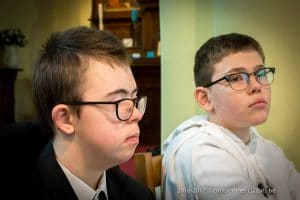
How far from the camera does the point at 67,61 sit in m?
0.73

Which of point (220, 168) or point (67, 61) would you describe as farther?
point (220, 168)

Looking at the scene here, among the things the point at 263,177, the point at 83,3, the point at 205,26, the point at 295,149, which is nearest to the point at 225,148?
the point at 263,177

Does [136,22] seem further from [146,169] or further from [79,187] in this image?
[79,187]

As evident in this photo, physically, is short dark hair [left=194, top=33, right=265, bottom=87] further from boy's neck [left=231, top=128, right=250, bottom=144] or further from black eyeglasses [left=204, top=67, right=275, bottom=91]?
boy's neck [left=231, top=128, right=250, bottom=144]

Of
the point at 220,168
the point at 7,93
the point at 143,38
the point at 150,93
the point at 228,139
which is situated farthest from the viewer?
the point at 143,38

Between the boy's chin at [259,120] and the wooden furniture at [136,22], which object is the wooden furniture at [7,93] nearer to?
the wooden furniture at [136,22]

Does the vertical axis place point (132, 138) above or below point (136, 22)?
below

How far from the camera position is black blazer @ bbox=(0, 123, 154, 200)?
70 cm

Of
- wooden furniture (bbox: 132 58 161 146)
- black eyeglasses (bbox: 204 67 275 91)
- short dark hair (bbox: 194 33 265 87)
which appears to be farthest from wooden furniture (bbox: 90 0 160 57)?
black eyeglasses (bbox: 204 67 275 91)

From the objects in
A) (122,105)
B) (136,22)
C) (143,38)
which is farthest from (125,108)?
(136,22)

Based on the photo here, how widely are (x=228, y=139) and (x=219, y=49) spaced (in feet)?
0.86

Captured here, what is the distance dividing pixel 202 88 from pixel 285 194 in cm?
39

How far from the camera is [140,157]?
92 cm

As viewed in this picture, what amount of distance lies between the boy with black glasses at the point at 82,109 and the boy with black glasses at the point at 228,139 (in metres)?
0.23
